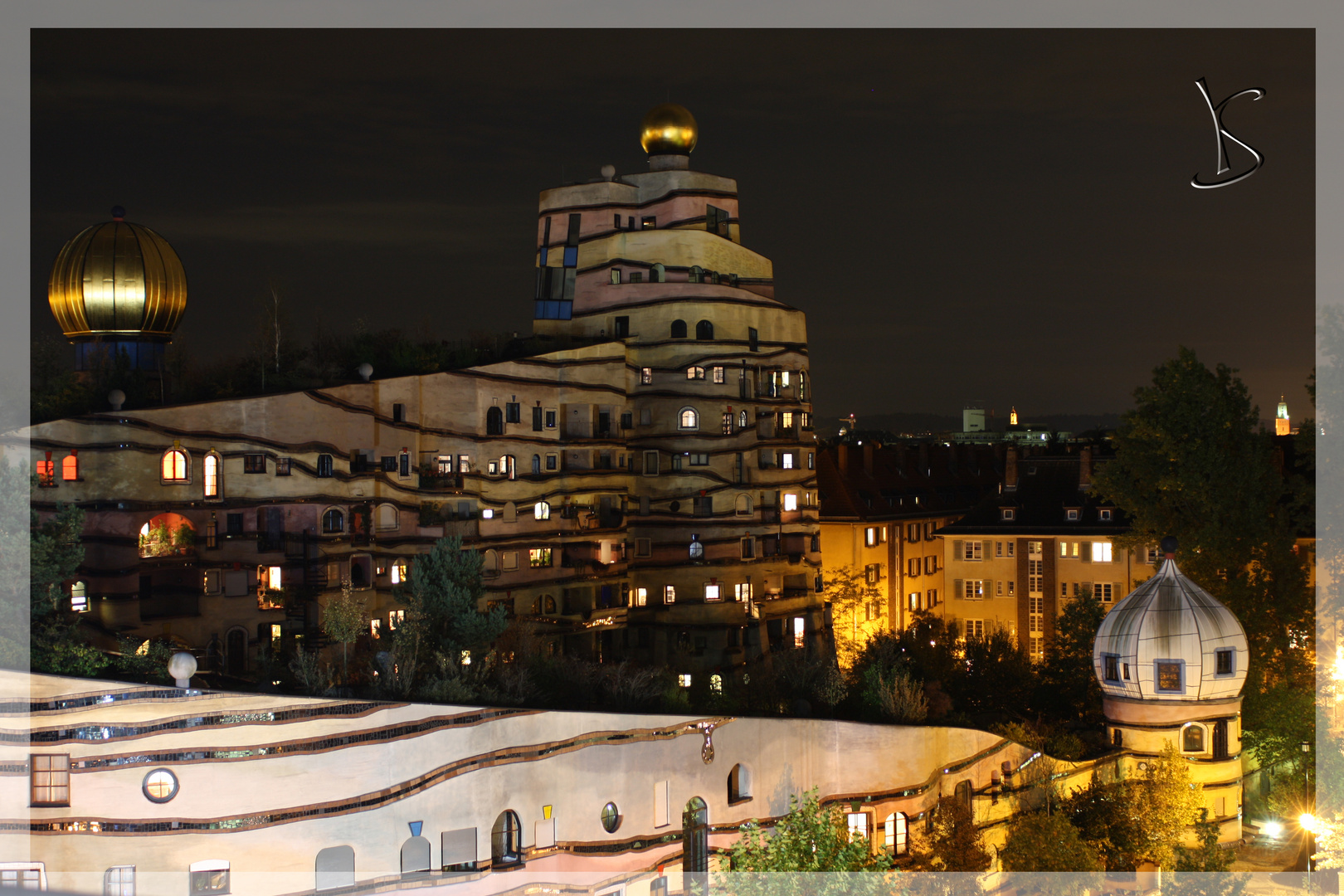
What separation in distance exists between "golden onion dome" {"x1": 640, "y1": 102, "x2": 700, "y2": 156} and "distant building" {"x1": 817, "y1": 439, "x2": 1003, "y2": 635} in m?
21.3

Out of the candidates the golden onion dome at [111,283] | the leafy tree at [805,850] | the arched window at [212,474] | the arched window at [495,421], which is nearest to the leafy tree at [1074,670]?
the leafy tree at [805,850]

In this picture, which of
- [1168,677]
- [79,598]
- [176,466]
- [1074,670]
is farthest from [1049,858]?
[79,598]

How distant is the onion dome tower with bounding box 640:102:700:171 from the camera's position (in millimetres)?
46500

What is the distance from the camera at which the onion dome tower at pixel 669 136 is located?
4650 cm

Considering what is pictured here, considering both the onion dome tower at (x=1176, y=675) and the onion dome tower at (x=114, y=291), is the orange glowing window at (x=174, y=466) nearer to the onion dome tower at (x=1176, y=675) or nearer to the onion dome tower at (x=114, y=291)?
the onion dome tower at (x=114, y=291)

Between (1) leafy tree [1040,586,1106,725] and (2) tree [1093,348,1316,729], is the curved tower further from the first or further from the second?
(2) tree [1093,348,1316,729]

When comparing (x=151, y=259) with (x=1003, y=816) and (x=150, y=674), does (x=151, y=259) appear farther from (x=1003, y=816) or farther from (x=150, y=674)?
(x=1003, y=816)

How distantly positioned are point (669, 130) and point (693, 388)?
967 centimetres

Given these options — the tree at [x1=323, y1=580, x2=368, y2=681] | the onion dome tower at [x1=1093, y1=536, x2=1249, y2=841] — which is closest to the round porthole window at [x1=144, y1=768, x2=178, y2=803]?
the tree at [x1=323, y1=580, x2=368, y2=681]

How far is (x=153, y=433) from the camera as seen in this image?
1228 inches

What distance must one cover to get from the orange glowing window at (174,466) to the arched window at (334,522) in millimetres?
3896

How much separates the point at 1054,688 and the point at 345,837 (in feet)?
90.7

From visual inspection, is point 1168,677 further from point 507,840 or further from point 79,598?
point 79,598

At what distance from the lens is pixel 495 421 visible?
39344 mm
